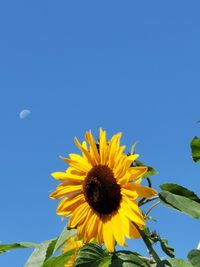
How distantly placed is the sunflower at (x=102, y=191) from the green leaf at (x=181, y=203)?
4.6 inches

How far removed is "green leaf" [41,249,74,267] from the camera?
2.10 meters

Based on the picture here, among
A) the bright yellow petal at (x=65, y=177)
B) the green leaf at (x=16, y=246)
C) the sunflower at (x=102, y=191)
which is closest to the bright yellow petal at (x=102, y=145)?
the sunflower at (x=102, y=191)

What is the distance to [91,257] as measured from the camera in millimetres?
1973

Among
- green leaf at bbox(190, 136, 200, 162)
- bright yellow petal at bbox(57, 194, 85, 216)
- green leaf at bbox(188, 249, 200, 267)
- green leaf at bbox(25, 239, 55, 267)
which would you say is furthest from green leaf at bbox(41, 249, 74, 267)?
green leaf at bbox(190, 136, 200, 162)

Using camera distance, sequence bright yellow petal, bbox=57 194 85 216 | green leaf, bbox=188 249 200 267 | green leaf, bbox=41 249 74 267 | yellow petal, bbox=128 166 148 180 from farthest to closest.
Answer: bright yellow petal, bbox=57 194 85 216, green leaf, bbox=41 249 74 267, yellow petal, bbox=128 166 148 180, green leaf, bbox=188 249 200 267

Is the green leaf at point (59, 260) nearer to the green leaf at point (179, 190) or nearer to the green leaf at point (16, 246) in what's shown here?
the green leaf at point (16, 246)

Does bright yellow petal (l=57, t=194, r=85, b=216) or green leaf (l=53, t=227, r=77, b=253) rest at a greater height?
bright yellow petal (l=57, t=194, r=85, b=216)

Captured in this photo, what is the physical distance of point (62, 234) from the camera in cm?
214

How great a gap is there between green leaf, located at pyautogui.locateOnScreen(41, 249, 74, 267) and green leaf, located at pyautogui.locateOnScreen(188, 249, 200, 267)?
0.54m

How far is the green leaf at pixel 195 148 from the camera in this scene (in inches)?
99.7

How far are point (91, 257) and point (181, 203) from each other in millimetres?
403

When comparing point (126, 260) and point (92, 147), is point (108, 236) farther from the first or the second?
point (92, 147)

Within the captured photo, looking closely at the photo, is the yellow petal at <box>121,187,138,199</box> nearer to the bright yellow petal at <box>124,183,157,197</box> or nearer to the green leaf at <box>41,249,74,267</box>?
the bright yellow petal at <box>124,183,157,197</box>

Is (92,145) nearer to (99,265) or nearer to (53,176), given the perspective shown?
(53,176)
